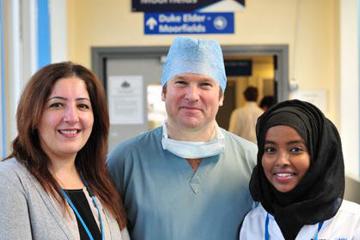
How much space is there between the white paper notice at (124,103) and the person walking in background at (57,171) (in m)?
2.55

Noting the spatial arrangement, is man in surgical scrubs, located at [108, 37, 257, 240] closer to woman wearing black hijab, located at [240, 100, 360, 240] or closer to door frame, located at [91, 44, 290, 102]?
woman wearing black hijab, located at [240, 100, 360, 240]

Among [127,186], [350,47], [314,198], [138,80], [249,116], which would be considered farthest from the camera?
[249,116]

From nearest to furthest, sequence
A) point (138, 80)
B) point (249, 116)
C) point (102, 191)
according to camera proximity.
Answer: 1. point (102, 191)
2. point (138, 80)
3. point (249, 116)

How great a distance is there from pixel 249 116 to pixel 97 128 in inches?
124

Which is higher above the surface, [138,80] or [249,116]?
[138,80]

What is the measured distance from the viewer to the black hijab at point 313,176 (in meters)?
1.37

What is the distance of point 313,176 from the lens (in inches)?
54.1

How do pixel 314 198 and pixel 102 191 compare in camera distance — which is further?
pixel 102 191

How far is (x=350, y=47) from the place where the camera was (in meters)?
3.82

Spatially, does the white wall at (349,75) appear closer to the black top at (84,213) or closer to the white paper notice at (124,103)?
the white paper notice at (124,103)

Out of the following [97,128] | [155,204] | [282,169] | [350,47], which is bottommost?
[155,204]

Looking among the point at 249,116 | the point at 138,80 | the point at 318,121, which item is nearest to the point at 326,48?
the point at 249,116

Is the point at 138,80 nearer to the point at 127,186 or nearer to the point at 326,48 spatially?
the point at 326,48

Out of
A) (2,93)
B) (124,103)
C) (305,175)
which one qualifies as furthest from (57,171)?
(124,103)
